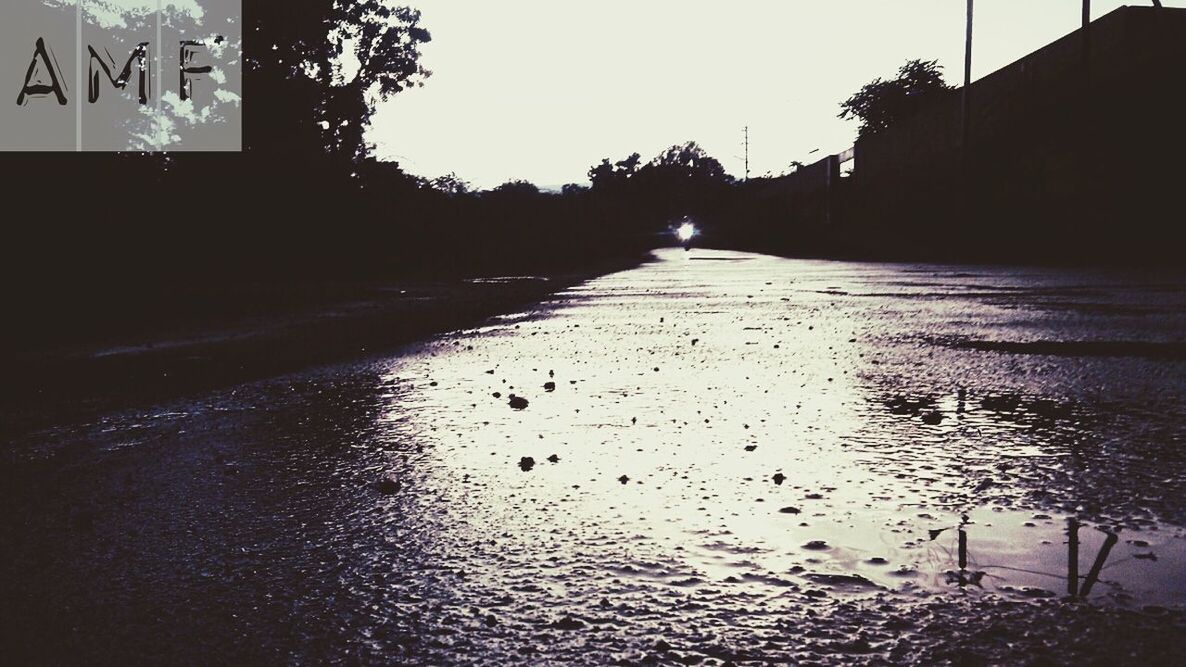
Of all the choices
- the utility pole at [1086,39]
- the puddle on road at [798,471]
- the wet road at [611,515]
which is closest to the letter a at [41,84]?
the puddle on road at [798,471]

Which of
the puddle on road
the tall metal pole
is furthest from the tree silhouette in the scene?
the puddle on road

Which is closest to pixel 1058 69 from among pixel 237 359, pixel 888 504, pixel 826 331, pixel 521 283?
pixel 521 283

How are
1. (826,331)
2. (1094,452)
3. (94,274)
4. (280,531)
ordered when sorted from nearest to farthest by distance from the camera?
(280,531)
(1094,452)
(826,331)
(94,274)

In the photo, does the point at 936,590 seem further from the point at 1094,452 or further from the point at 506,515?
the point at 1094,452

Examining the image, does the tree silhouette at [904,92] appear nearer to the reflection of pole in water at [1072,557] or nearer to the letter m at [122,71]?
the letter m at [122,71]

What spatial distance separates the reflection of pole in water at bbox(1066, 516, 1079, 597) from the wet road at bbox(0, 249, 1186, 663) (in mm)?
17

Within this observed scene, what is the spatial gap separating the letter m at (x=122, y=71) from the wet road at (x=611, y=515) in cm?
2612

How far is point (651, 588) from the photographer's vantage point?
7.69 feet

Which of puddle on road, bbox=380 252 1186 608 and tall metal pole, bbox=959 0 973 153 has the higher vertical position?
tall metal pole, bbox=959 0 973 153

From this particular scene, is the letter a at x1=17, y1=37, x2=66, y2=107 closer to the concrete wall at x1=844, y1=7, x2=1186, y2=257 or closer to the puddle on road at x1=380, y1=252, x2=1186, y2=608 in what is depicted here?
the puddle on road at x1=380, y1=252, x2=1186, y2=608

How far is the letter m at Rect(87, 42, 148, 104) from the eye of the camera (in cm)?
2970

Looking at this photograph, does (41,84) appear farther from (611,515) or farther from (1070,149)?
(1070,149)

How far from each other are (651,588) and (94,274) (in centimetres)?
2052

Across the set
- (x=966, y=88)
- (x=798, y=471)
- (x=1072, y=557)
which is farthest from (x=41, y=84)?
(x=966, y=88)
